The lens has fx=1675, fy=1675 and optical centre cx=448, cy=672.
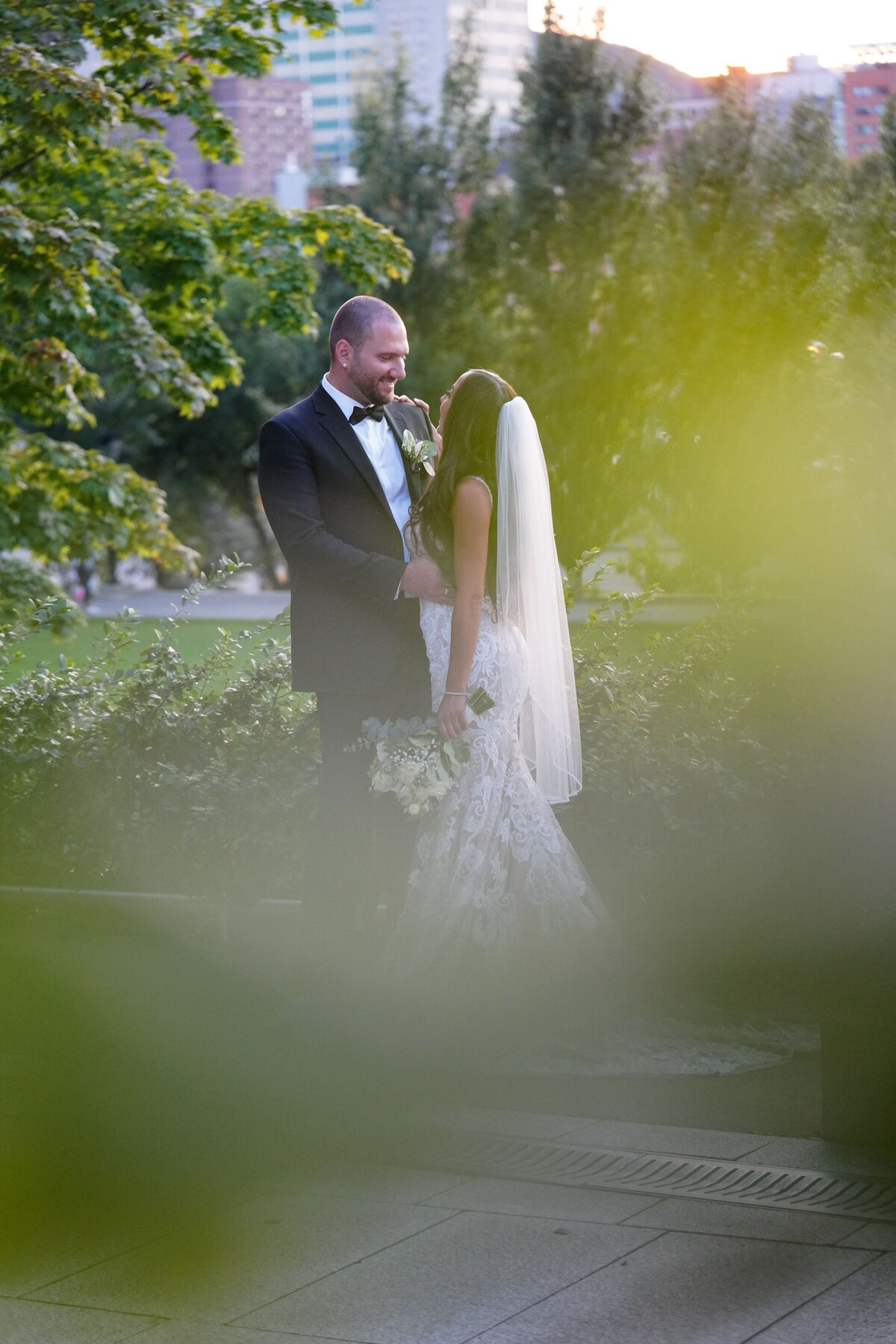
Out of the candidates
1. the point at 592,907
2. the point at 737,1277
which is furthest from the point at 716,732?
the point at 737,1277

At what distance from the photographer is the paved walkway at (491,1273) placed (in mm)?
3254

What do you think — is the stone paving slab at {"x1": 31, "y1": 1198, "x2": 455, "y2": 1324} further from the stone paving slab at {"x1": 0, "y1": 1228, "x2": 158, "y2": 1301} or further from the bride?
the bride

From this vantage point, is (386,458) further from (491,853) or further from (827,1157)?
(827,1157)

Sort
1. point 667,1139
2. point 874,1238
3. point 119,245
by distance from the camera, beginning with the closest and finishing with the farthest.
Answer: point 874,1238 < point 667,1139 < point 119,245

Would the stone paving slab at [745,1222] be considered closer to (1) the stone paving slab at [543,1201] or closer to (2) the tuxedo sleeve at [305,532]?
(1) the stone paving slab at [543,1201]

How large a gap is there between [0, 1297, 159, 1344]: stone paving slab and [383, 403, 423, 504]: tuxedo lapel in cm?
281

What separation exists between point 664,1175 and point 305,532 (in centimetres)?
223

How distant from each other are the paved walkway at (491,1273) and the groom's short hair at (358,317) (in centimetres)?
253

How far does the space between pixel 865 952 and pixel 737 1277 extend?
45.3 inches

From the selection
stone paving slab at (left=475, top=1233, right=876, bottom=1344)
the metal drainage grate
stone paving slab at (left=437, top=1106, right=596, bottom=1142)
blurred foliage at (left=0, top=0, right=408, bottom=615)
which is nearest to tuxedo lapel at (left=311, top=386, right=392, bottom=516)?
stone paving slab at (left=437, top=1106, right=596, bottom=1142)

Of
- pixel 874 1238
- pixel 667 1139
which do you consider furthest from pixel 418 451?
pixel 874 1238

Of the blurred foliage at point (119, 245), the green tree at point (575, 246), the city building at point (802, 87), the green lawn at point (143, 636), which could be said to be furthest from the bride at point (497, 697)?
the city building at point (802, 87)

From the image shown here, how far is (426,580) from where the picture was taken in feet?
17.2

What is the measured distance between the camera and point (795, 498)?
2502cm
